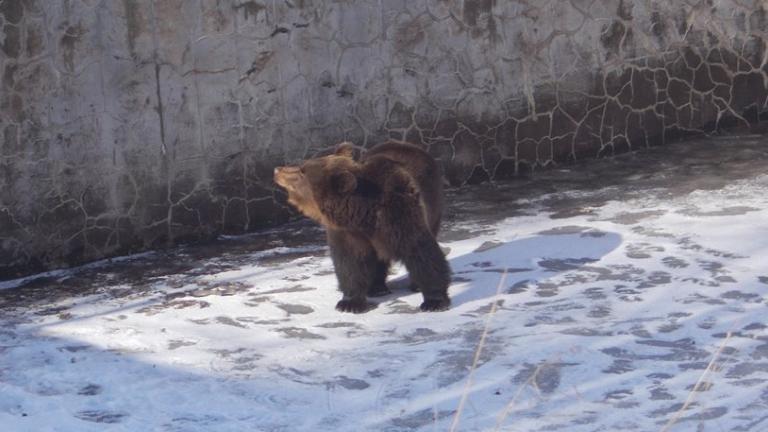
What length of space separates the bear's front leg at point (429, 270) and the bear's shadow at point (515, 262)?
0.14 m

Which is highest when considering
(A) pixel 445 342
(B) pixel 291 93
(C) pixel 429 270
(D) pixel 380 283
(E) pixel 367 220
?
(B) pixel 291 93

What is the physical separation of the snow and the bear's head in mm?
606

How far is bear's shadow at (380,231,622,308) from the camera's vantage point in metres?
7.77

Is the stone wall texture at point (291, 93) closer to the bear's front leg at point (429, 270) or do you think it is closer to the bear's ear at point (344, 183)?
the bear's ear at point (344, 183)

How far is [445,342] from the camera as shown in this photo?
678cm

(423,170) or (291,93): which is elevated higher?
(291,93)

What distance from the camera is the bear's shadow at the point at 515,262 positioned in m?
7.77

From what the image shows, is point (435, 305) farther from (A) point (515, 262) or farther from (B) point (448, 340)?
(A) point (515, 262)

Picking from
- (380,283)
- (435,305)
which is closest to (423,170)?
(380,283)

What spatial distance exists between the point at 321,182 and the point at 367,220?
314mm

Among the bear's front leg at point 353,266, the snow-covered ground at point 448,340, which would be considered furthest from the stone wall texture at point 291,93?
the bear's front leg at point 353,266

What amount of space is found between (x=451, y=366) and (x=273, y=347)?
1.00m

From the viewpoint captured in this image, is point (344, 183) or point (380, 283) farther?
point (380, 283)

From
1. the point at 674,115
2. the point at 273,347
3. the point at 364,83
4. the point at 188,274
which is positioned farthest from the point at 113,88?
the point at 674,115
